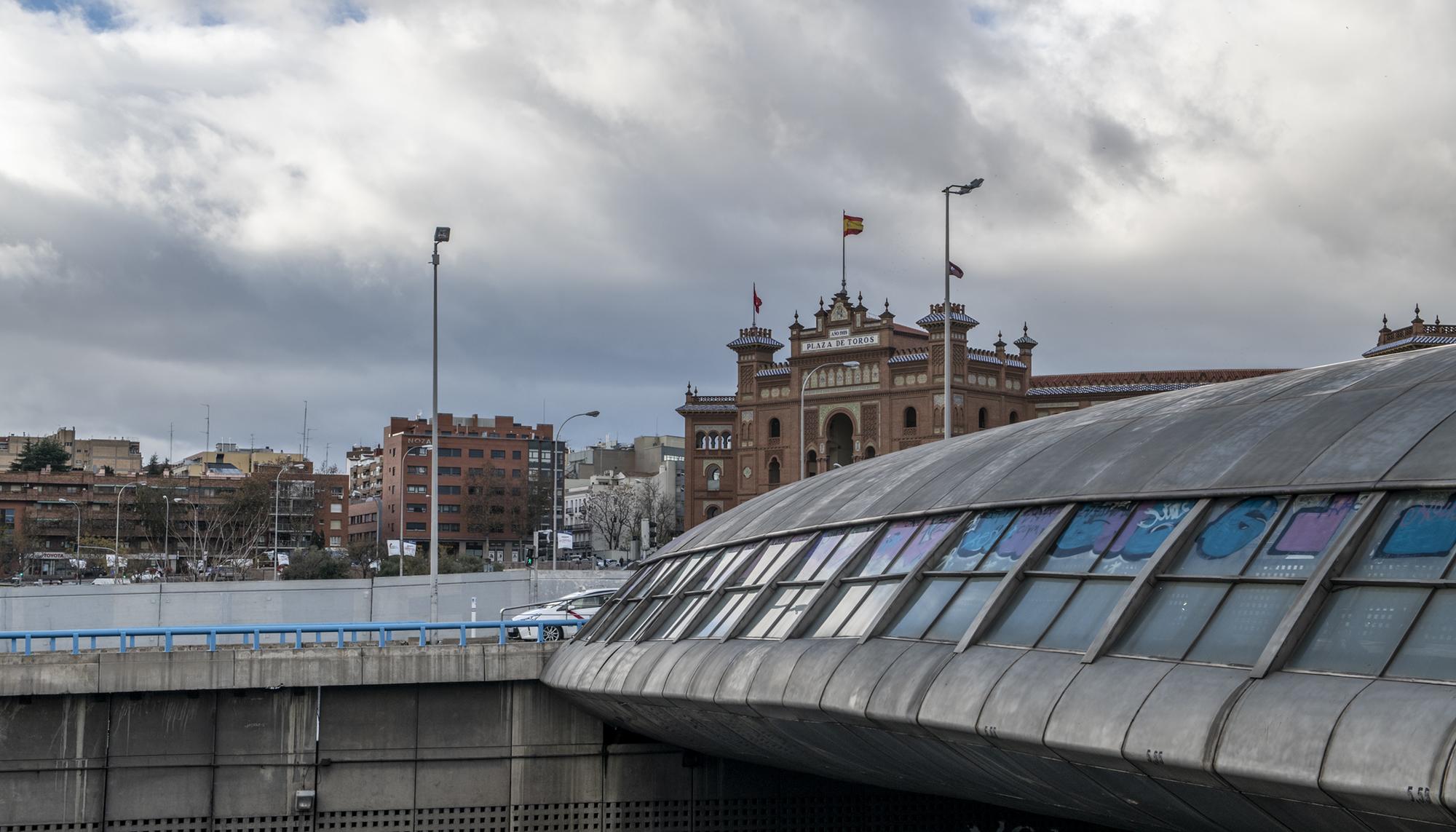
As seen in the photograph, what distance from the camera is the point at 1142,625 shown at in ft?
41.2

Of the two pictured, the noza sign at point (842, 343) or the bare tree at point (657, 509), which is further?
the bare tree at point (657, 509)

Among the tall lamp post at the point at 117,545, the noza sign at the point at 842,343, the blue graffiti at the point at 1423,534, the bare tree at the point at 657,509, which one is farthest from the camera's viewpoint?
the bare tree at the point at 657,509

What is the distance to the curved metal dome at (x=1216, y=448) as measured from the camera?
1278cm

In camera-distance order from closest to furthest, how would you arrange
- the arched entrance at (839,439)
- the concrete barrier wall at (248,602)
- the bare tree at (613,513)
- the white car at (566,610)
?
1. the white car at (566,610)
2. the concrete barrier wall at (248,602)
3. the arched entrance at (839,439)
4. the bare tree at (613,513)

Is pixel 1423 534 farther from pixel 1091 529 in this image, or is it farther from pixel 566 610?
pixel 566 610

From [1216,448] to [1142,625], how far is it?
2975 mm

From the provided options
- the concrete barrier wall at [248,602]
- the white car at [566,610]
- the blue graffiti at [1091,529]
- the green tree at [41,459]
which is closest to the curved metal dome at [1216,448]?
the blue graffiti at [1091,529]

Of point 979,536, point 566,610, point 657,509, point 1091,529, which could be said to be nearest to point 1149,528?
point 1091,529

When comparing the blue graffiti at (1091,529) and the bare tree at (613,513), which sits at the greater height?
the bare tree at (613,513)

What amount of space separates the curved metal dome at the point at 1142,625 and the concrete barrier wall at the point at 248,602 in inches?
979

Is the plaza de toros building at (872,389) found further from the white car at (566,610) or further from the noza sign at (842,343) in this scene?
the white car at (566,610)

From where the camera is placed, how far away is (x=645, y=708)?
2061 centimetres

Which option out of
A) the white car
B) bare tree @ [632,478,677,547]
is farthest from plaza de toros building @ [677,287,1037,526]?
the white car

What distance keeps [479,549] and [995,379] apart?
256ft
